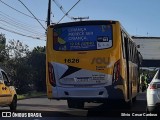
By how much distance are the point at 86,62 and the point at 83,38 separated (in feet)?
3.06

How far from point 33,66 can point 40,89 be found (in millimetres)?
3017

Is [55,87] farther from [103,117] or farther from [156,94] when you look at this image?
[156,94]

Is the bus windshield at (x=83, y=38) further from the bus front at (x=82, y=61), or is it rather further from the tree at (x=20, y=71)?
the tree at (x=20, y=71)

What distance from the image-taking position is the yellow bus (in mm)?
14828

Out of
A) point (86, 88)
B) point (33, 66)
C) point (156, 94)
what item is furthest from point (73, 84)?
point (33, 66)

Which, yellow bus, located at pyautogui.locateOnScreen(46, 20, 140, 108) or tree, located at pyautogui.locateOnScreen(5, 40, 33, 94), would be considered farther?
tree, located at pyautogui.locateOnScreen(5, 40, 33, 94)

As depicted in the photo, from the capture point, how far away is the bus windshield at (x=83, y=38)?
1508 cm

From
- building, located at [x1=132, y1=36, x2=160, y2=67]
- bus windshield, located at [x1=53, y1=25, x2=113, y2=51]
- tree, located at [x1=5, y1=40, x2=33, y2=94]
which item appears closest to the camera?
bus windshield, located at [x1=53, y1=25, x2=113, y2=51]

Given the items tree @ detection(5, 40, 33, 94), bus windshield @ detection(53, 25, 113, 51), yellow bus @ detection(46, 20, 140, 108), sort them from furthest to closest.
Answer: tree @ detection(5, 40, 33, 94) → bus windshield @ detection(53, 25, 113, 51) → yellow bus @ detection(46, 20, 140, 108)

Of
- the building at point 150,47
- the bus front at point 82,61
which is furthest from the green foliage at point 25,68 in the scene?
the building at point 150,47

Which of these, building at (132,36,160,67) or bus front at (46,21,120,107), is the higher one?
building at (132,36,160,67)

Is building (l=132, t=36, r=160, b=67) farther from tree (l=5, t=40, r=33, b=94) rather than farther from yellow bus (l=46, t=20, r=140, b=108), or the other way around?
yellow bus (l=46, t=20, r=140, b=108)

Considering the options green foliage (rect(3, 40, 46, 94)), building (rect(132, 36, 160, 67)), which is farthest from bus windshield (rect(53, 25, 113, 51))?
building (rect(132, 36, 160, 67))

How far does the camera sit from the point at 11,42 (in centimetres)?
4650
